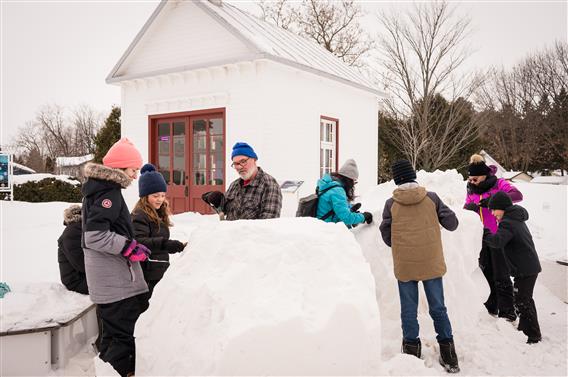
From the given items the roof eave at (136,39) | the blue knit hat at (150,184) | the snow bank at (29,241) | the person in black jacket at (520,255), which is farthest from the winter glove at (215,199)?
the roof eave at (136,39)

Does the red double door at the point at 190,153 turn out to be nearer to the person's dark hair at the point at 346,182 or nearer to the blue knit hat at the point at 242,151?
the person's dark hair at the point at 346,182

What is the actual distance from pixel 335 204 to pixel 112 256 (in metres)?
2.13

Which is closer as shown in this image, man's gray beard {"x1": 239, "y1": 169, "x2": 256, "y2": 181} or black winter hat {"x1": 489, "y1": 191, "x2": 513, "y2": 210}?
man's gray beard {"x1": 239, "y1": 169, "x2": 256, "y2": 181}

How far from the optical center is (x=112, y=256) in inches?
124

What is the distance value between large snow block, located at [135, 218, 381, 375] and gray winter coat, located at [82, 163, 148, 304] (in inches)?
18.9

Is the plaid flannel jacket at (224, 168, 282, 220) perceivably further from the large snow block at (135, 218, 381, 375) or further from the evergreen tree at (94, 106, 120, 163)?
the evergreen tree at (94, 106, 120, 163)

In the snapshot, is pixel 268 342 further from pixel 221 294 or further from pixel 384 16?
pixel 384 16

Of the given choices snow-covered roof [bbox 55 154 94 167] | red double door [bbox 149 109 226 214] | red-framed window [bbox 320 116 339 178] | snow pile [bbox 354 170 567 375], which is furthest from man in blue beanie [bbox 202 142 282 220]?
snow-covered roof [bbox 55 154 94 167]

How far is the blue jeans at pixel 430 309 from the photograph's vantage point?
375cm

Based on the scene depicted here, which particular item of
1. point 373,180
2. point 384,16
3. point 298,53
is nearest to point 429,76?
point 384,16

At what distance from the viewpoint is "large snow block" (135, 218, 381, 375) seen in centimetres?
224

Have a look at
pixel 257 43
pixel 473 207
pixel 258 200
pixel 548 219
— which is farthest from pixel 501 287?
pixel 548 219

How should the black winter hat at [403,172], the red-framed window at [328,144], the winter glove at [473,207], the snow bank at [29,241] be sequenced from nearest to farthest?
the black winter hat at [403,172]
the winter glove at [473,207]
the snow bank at [29,241]
the red-framed window at [328,144]

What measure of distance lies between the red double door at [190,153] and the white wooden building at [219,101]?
2 cm
